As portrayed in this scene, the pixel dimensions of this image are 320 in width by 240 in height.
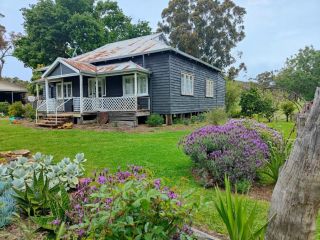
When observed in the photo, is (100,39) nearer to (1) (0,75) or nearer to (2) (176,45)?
(2) (176,45)

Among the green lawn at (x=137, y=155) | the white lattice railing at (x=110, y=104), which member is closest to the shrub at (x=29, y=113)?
the white lattice railing at (x=110, y=104)

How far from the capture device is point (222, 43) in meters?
37.3

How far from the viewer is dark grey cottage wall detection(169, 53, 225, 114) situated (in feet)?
53.5

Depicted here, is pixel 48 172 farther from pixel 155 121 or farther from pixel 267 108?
pixel 267 108

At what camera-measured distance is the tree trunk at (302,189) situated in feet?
5.62

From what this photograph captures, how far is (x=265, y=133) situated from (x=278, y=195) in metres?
3.84

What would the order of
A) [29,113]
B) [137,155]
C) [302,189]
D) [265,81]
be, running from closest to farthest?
[302,189]
[265,81]
[137,155]
[29,113]

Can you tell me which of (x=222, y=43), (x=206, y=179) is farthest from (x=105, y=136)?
(x=222, y=43)

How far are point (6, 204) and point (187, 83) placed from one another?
644 inches

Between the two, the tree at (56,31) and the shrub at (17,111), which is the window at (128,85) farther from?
the tree at (56,31)

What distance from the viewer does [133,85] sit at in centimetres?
1675

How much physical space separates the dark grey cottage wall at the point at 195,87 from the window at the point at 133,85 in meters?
1.83

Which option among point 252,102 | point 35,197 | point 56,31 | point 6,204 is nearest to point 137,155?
point 35,197

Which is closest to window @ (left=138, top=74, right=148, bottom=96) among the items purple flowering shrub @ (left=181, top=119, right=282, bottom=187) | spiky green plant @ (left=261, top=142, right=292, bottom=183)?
purple flowering shrub @ (left=181, top=119, right=282, bottom=187)
